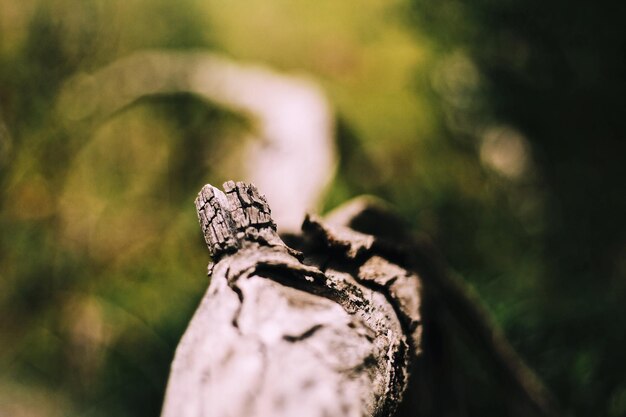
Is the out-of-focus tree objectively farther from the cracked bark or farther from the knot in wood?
the knot in wood

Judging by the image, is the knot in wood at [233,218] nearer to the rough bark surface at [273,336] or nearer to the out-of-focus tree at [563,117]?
the rough bark surface at [273,336]

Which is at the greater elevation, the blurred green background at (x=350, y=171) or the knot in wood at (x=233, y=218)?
the blurred green background at (x=350, y=171)

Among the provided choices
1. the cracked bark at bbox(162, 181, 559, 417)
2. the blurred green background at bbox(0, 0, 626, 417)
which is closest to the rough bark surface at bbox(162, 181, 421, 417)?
the cracked bark at bbox(162, 181, 559, 417)

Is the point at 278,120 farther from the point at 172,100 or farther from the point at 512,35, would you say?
the point at 512,35

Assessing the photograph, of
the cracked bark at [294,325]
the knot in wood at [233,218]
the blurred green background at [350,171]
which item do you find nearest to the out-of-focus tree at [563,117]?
the blurred green background at [350,171]

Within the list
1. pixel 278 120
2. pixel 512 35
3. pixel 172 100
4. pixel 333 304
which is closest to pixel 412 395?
pixel 333 304

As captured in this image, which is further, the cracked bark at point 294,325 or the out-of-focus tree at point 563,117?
the out-of-focus tree at point 563,117

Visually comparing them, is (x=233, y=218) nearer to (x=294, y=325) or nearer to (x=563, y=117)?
(x=294, y=325)
